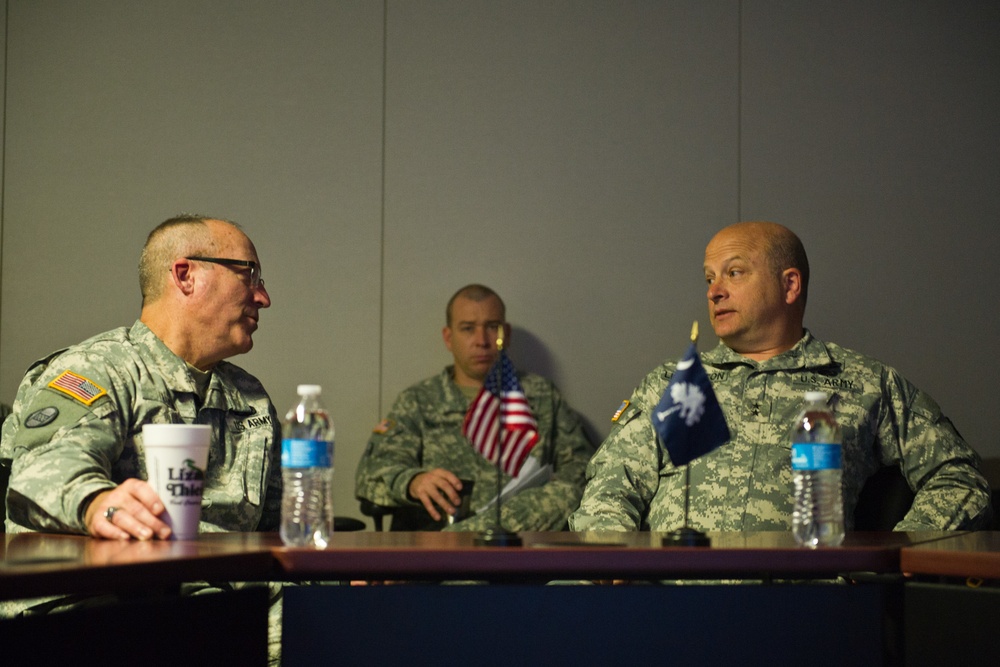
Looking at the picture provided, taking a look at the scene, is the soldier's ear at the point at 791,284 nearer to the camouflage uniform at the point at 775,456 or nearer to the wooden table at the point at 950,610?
the camouflage uniform at the point at 775,456

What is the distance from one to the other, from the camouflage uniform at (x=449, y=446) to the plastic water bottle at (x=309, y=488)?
238cm

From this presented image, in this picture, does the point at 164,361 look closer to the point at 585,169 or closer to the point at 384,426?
the point at 384,426

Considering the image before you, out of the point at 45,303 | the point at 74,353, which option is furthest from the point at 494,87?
the point at 74,353

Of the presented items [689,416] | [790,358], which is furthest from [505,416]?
[790,358]

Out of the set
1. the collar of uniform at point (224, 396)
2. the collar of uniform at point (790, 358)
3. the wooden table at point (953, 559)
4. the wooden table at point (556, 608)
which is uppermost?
the collar of uniform at point (790, 358)

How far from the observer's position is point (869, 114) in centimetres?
499

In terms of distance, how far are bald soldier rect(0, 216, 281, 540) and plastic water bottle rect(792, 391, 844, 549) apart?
1.03 meters

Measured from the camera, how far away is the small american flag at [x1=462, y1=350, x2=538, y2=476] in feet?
7.11

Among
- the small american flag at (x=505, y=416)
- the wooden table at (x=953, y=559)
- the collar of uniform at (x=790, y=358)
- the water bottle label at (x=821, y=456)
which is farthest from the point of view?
the collar of uniform at (x=790, y=358)

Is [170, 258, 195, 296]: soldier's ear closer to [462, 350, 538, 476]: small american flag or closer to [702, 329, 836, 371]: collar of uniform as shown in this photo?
[462, 350, 538, 476]: small american flag

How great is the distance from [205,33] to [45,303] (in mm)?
1385

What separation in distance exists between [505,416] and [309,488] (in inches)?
20.6

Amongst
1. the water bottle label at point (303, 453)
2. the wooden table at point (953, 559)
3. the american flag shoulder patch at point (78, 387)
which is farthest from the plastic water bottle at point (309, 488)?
the wooden table at point (953, 559)

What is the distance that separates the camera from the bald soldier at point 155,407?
74.9 inches
